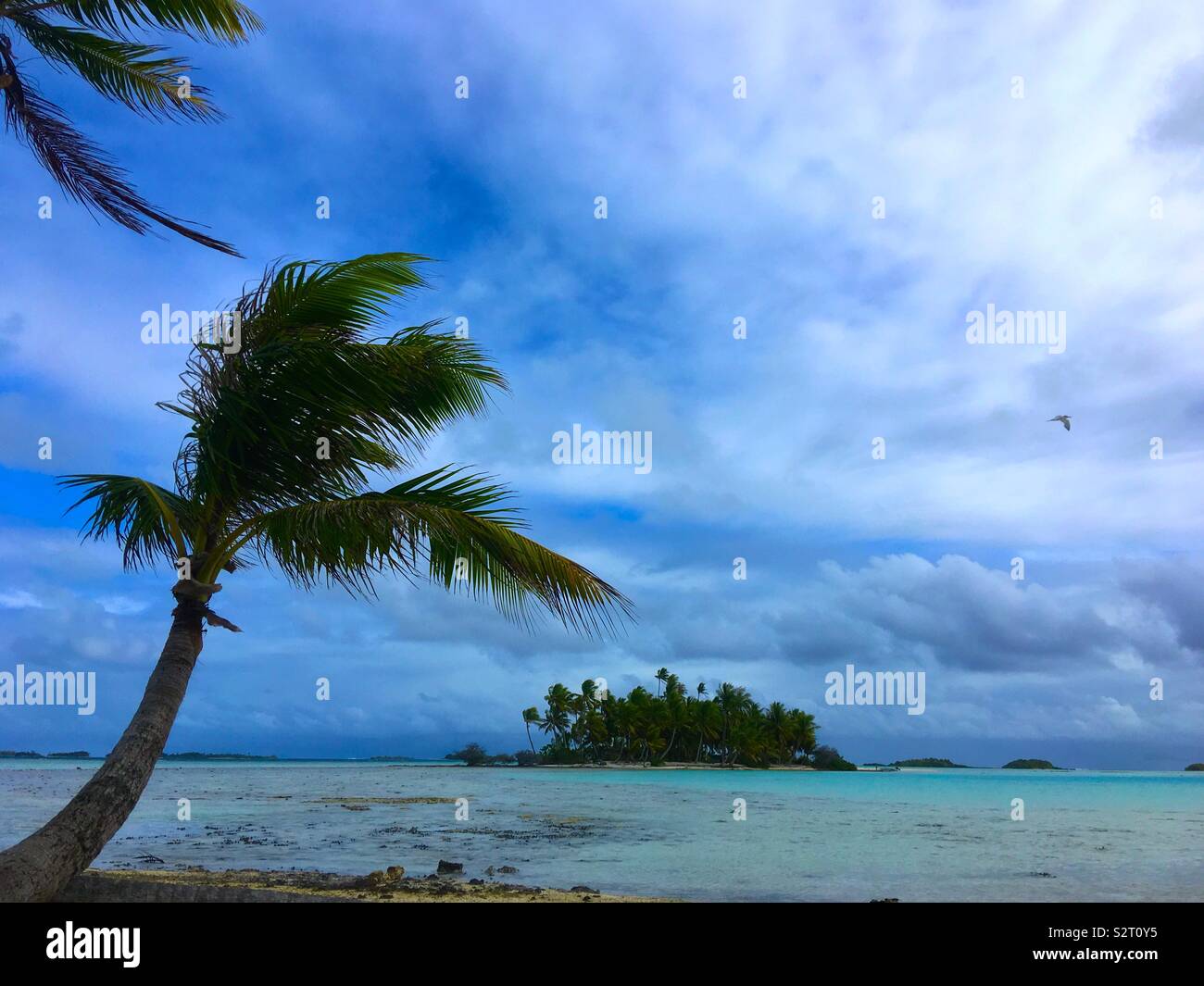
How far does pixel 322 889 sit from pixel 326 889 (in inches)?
2.4

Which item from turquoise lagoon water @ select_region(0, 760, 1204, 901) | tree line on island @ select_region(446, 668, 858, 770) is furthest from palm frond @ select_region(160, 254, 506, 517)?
tree line on island @ select_region(446, 668, 858, 770)

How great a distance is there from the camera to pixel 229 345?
834 cm

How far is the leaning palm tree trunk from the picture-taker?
6.79m

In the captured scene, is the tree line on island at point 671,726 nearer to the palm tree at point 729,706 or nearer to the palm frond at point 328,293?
the palm tree at point 729,706

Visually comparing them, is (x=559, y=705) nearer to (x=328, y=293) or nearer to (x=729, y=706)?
(x=729, y=706)

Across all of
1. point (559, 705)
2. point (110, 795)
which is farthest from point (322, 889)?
point (559, 705)

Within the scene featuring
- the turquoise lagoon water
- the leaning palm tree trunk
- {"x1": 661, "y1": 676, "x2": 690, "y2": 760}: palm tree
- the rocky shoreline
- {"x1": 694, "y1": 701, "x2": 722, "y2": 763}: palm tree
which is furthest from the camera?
{"x1": 694, "y1": 701, "x2": 722, "y2": 763}: palm tree

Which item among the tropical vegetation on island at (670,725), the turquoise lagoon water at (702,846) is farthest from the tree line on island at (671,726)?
the turquoise lagoon water at (702,846)

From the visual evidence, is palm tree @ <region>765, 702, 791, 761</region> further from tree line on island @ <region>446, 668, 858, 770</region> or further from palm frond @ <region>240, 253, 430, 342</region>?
palm frond @ <region>240, 253, 430, 342</region>

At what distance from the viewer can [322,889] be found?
13.4m

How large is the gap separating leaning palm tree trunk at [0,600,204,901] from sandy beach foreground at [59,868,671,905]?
1431mm
